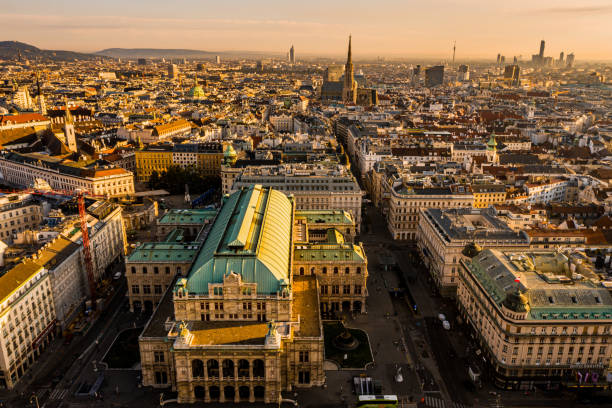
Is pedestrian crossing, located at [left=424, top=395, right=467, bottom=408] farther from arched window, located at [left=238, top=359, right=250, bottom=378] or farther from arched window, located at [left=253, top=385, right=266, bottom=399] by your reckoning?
arched window, located at [left=238, top=359, right=250, bottom=378]

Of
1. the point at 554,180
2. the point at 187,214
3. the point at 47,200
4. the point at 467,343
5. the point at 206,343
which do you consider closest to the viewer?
the point at 206,343

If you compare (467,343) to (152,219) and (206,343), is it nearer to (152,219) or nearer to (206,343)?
(206,343)

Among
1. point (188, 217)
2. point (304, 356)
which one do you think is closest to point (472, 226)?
point (304, 356)

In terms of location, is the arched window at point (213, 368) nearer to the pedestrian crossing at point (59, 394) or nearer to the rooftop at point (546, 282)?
the pedestrian crossing at point (59, 394)

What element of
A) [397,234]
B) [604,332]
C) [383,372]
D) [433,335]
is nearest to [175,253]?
[383,372]

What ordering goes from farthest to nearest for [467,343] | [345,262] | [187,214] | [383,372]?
[187,214] → [345,262] → [467,343] → [383,372]

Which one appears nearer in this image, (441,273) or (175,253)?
(175,253)

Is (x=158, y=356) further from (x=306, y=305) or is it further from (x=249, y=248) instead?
(x=306, y=305)
